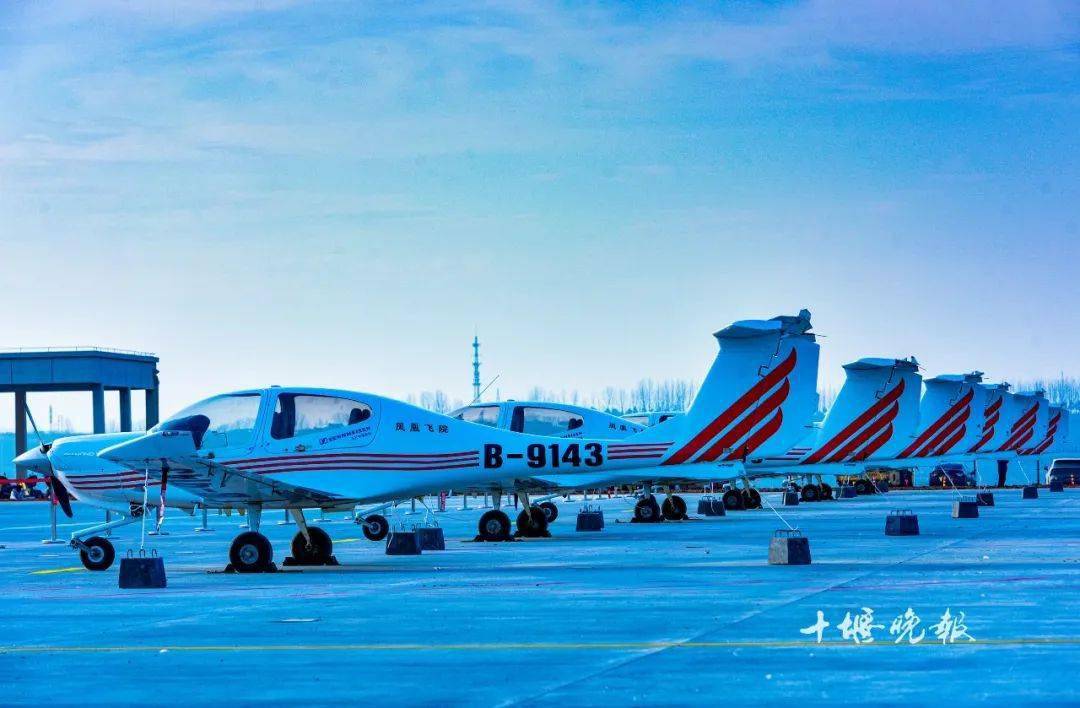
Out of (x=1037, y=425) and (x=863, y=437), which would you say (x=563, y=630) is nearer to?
(x=863, y=437)

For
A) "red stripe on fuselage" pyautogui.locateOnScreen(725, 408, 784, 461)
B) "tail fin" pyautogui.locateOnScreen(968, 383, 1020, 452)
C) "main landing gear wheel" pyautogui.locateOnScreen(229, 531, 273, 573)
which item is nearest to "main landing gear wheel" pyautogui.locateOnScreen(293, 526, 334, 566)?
"main landing gear wheel" pyautogui.locateOnScreen(229, 531, 273, 573)

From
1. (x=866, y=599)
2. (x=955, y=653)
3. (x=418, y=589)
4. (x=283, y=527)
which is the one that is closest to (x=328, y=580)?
(x=418, y=589)

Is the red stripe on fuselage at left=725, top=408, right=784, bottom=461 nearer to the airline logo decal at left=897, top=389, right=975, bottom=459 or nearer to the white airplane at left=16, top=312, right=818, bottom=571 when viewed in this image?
the white airplane at left=16, top=312, right=818, bottom=571

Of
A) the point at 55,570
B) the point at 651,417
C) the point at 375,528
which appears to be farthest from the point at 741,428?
the point at 651,417

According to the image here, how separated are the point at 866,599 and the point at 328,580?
7.61 metres

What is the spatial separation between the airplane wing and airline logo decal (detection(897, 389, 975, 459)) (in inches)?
1448

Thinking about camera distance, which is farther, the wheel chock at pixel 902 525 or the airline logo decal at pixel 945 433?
the airline logo decal at pixel 945 433

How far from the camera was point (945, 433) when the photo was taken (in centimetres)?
6500

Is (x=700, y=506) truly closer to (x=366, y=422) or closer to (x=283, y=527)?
(x=283, y=527)

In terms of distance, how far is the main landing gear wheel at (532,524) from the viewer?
33.7 metres

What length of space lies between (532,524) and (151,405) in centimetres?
6166

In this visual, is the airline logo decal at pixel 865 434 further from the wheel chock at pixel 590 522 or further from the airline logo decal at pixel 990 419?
the airline logo decal at pixel 990 419

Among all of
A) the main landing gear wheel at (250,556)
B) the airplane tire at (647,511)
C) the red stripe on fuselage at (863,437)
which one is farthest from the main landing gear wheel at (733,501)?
the main landing gear wheel at (250,556)

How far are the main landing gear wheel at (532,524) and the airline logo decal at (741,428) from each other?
4.89m
